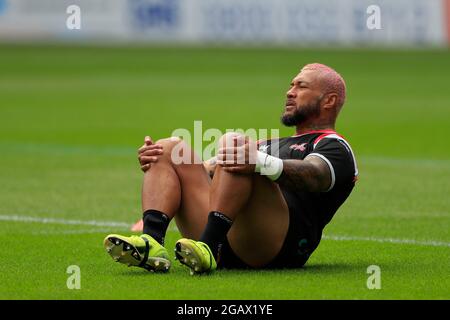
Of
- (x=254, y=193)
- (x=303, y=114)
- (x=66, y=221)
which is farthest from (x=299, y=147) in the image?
(x=66, y=221)

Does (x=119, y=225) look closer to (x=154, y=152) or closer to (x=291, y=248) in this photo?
(x=154, y=152)

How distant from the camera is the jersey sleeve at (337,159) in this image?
850 cm

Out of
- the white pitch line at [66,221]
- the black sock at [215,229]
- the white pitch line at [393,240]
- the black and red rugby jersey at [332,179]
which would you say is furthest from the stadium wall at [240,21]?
the black sock at [215,229]

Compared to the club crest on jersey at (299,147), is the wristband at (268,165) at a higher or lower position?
lower

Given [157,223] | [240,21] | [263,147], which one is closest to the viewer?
[157,223]

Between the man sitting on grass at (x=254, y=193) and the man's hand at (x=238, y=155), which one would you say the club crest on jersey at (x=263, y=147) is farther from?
the man's hand at (x=238, y=155)

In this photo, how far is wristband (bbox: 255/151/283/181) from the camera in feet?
26.7

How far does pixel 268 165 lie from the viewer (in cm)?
816

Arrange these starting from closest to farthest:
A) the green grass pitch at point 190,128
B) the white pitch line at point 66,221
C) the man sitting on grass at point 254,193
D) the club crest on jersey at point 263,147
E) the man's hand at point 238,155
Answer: the man's hand at point 238,155, the man sitting on grass at point 254,193, the green grass pitch at point 190,128, the club crest on jersey at point 263,147, the white pitch line at point 66,221

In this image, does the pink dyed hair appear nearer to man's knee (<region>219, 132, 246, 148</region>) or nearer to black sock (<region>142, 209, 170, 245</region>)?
man's knee (<region>219, 132, 246, 148</region>)

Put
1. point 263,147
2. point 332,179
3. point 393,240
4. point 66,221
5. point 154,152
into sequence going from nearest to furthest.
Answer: point 332,179
point 154,152
point 263,147
point 393,240
point 66,221

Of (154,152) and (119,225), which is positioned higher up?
(154,152)

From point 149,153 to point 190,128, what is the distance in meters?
13.6
